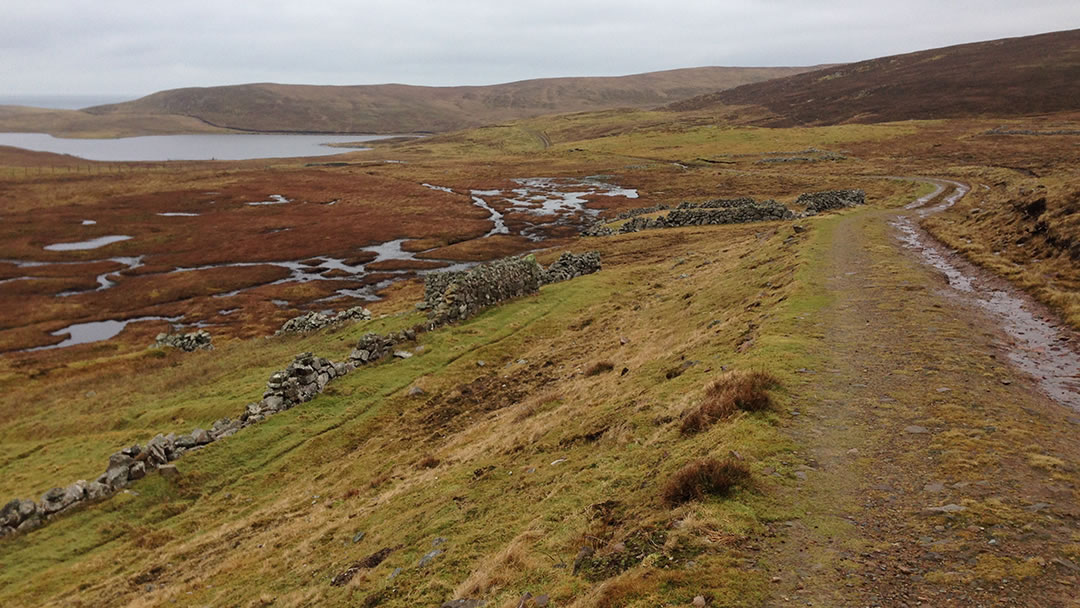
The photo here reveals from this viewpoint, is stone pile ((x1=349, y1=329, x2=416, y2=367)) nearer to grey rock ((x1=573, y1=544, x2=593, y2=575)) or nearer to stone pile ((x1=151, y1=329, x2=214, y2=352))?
stone pile ((x1=151, y1=329, x2=214, y2=352))

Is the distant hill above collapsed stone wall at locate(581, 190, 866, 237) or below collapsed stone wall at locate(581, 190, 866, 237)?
above

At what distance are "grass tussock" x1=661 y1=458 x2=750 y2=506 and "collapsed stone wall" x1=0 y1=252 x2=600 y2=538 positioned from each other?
2074cm

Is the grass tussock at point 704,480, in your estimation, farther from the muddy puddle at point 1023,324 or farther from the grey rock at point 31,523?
the grey rock at point 31,523

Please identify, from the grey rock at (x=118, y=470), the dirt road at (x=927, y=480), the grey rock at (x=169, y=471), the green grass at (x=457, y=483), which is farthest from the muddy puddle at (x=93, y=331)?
the dirt road at (x=927, y=480)

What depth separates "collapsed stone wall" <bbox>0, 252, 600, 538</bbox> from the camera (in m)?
21.5

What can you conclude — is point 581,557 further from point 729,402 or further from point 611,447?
point 729,402

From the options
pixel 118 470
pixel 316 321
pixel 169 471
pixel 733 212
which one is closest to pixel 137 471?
pixel 118 470

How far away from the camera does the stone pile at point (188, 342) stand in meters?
46.6

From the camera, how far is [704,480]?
405 inches

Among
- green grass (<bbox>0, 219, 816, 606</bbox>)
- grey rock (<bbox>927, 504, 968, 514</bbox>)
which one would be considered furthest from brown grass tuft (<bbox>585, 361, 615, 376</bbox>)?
grey rock (<bbox>927, 504, 968, 514</bbox>)

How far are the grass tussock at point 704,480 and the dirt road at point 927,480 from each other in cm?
91

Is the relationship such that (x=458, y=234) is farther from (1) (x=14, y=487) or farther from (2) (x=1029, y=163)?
(2) (x=1029, y=163)

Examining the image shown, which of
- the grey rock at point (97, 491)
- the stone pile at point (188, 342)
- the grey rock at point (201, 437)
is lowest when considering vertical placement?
the stone pile at point (188, 342)

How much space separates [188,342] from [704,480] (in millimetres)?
48296
